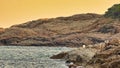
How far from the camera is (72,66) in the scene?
73.5 m

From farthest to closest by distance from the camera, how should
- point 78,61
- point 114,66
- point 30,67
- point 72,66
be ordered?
point 78,61 < point 30,67 < point 72,66 < point 114,66

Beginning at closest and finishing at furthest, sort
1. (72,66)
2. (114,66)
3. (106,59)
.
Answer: (114,66) → (106,59) → (72,66)

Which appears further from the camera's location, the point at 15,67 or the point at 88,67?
the point at 15,67

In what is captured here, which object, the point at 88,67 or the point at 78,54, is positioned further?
the point at 78,54

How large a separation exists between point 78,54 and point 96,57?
34.9 meters

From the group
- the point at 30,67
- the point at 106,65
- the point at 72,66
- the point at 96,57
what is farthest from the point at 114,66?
the point at 30,67

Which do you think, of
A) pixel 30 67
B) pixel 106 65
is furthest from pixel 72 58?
pixel 106 65

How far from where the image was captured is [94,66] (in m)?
52.3

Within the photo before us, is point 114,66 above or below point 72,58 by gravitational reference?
above

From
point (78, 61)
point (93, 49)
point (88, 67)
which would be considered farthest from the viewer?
point (93, 49)

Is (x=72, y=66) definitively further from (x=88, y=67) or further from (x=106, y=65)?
(x=106, y=65)

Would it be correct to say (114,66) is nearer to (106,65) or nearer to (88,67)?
(106,65)

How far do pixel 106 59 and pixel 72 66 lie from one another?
22.8m

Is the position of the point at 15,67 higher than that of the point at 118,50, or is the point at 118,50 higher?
the point at 118,50
